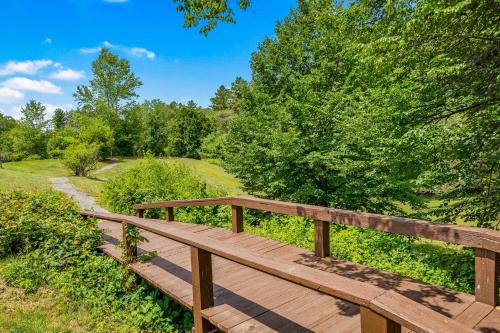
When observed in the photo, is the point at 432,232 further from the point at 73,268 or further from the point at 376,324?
the point at 73,268

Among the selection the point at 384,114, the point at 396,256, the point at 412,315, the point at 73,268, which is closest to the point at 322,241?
the point at 396,256

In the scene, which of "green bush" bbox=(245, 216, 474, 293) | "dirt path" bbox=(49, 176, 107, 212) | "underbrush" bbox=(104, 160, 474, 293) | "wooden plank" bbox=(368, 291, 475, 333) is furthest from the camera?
"dirt path" bbox=(49, 176, 107, 212)

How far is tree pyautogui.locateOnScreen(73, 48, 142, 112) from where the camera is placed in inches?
1677

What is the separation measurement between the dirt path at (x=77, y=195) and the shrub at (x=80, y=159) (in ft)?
5.79

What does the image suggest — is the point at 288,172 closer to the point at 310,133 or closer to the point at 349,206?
the point at 310,133

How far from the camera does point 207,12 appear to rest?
4.98 meters

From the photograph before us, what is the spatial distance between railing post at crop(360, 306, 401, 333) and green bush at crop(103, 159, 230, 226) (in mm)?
6935

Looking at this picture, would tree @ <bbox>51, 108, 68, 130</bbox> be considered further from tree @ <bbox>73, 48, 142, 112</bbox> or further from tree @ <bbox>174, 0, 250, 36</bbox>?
tree @ <bbox>174, 0, 250, 36</bbox>

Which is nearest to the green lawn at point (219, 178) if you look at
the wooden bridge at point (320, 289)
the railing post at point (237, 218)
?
the railing post at point (237, 218)

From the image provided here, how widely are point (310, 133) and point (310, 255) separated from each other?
24.1 ft

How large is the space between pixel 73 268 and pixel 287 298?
3972 mm

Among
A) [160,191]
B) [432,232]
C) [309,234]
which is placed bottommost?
[309,234]

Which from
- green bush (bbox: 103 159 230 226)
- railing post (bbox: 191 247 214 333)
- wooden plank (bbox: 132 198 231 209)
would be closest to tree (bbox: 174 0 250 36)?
wooden plank (bbox: 132 198 231 209)

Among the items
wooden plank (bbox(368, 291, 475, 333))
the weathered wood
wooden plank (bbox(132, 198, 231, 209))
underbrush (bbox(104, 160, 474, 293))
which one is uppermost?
wooden plank (bbox(368, 291, 475, 333))
